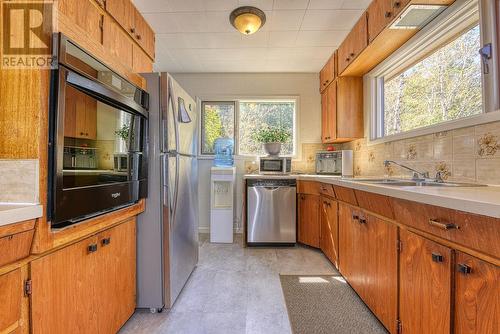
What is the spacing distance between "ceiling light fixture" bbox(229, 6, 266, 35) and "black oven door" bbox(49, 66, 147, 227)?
1.35 meters

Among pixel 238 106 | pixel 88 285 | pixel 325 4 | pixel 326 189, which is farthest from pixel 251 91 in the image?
pixel 88 285

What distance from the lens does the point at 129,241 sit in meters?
1.54

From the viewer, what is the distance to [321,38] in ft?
8.87

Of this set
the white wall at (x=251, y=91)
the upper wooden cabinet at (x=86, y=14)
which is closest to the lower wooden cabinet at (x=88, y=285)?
the upper wooden cabinet at (x=86, y=14)

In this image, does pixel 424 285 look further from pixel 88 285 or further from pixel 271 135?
pixel 271 135

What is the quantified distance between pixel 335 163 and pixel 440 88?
149cm

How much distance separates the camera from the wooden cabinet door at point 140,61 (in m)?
2.03

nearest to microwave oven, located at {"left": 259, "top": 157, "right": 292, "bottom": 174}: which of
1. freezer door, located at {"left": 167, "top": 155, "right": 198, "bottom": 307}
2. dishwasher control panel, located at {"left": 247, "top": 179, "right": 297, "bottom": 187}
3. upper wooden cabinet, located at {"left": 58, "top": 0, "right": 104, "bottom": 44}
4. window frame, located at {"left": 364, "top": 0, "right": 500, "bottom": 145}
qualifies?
dishwasher control panel, located at {"left": 247, "top": 179, "right": 297, "bottom": 187}

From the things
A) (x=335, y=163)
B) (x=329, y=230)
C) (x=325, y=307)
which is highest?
(x=335, y=163)

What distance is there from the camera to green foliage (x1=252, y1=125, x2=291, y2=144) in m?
3.66

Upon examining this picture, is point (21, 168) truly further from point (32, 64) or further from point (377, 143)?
point (377, 143)

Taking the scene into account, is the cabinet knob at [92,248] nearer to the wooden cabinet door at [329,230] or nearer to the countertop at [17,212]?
the countertop at [17,212]

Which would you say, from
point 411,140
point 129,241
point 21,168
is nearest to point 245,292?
point 129,241

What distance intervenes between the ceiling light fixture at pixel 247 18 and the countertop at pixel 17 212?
83.8 inches
